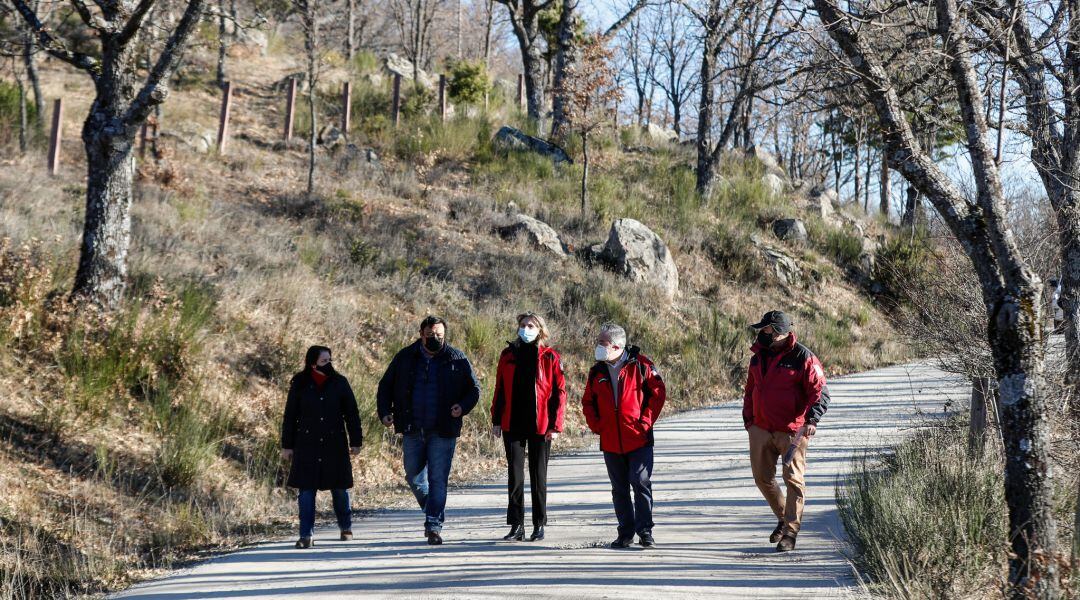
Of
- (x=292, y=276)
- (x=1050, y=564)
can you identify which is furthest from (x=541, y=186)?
(x=1050, y=564)

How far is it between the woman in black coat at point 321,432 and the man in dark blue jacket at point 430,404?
0.37 metres

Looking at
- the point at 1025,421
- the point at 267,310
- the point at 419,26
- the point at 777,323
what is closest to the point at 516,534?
the point at 777,323

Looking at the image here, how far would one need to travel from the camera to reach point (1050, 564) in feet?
15.9

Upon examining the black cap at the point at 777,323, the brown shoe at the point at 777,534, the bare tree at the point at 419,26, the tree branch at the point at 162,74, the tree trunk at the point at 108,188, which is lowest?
the brown shoe at the point at 777,534

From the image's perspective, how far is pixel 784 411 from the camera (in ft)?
21.2

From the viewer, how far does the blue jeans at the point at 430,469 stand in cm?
688

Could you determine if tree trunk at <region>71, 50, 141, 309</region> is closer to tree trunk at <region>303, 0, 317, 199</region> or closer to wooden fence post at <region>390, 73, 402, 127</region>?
tree trunk at <region>303, 0, 317, 199</region>

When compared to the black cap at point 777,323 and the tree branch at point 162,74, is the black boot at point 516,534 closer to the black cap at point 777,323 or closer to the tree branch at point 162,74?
the black cap at point 777,323

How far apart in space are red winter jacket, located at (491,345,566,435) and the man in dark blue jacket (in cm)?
25

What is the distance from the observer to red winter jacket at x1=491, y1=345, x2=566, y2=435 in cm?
694

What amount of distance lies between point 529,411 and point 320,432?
177 centimetres

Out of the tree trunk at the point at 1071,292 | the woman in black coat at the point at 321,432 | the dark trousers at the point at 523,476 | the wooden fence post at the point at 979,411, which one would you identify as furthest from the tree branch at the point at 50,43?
the tree trunk at the point at 1071,292

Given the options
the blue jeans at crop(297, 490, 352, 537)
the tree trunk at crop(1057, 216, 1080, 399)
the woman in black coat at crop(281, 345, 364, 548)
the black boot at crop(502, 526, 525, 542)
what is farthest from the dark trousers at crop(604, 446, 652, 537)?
the tree trunk at crop(1057, 216, 1080, 399)

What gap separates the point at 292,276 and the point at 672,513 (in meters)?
7.60
